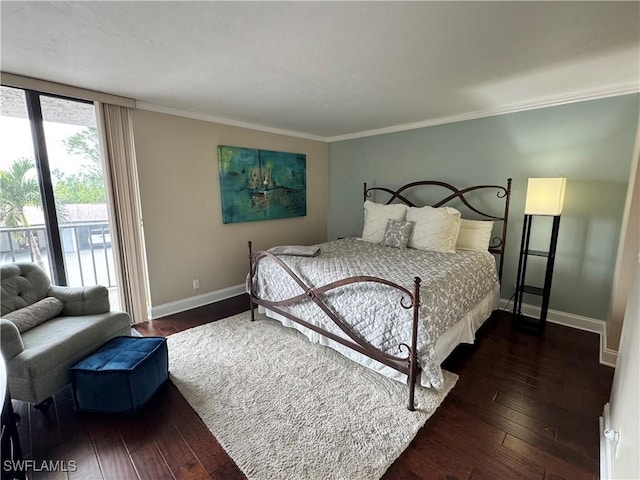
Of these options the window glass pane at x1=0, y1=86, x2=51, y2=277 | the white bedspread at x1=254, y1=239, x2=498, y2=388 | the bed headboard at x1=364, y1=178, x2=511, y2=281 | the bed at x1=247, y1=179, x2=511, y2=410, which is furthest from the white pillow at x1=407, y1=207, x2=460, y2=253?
the window glass pane at x1=0, y1=86, x2=51, y2=277

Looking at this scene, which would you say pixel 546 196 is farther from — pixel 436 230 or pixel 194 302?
pixel 194 302

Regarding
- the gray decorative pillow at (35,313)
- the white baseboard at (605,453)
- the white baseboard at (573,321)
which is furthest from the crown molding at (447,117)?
the white baseboard at (605,453)

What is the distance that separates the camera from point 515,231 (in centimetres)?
330

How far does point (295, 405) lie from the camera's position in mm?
1936

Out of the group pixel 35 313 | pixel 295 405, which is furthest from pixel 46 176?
pixel 295 405

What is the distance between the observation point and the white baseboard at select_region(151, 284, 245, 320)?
3.34m

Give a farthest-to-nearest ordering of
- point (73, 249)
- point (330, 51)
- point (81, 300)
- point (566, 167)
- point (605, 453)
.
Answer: point (73, 249) → point (566, 167) → point (81, 300) → point (330, 51) → point (605, 453)

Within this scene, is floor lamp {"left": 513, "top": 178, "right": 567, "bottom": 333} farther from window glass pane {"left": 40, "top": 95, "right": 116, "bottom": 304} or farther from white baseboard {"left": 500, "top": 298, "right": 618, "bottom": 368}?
window glass pane {"left": 40, "top": 95, "right": 116, "bottom": 304}

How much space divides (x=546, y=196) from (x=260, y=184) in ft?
10.9

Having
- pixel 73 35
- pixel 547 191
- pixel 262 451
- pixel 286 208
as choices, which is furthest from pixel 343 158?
pixel 262 451

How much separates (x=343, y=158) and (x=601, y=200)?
3.26 m

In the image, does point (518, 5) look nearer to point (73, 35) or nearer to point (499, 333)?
point (73, 35)

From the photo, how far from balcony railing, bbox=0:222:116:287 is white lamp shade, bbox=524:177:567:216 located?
4285 millimetres

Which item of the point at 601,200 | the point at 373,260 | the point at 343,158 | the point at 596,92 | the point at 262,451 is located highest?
the point at 596,92
